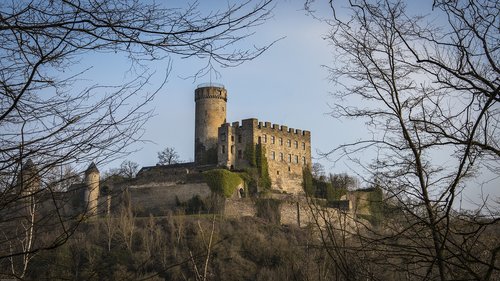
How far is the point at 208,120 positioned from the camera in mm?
46594

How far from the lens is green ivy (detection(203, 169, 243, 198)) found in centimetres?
4034

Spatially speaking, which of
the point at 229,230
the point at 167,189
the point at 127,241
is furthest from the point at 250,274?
the point at 167,189

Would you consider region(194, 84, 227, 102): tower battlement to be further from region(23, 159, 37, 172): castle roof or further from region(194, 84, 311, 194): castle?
region(23, 159, 37, 172): castle roof

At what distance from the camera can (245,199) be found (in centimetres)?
4106

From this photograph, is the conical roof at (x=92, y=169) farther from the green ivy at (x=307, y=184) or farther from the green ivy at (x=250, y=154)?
the green ivy at (x=250, y=154)

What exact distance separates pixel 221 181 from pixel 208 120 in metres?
7.61

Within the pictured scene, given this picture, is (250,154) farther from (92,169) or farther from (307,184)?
(92,169)

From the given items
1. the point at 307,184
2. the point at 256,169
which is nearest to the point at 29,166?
the point at 307,184

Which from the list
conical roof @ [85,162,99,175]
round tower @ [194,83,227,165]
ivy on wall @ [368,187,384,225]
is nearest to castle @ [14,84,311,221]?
round tower @ [194,83,227,165]

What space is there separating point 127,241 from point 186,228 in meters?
3.58

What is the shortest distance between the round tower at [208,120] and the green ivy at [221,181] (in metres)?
3.91

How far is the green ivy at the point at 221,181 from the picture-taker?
132 feet

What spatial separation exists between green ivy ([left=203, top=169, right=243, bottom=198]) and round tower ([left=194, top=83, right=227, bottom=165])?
→ 3908 millimetres

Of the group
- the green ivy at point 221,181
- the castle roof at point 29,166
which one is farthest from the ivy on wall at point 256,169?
the castle roof at point 29,166
